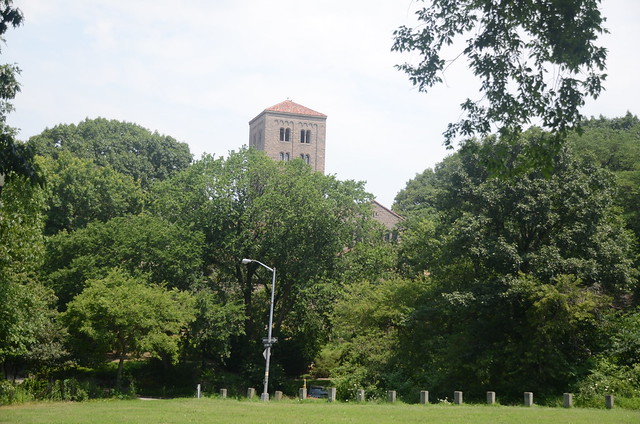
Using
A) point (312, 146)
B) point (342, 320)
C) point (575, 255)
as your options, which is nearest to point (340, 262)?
point (342, 320)

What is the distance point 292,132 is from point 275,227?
2288 inches

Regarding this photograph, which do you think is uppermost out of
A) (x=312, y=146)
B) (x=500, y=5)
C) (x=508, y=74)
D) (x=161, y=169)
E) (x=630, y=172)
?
(x=312, y=146)

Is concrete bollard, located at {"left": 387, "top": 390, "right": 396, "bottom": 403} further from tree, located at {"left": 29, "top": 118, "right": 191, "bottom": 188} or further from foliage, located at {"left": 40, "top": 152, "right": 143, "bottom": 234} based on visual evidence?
tree, located at {"left": 29, "top": 118, "right": 191, "bottom": 188}

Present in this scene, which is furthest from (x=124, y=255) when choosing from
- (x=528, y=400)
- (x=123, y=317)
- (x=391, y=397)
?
(x=528, y=400)

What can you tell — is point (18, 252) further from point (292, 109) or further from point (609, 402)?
point (292, 109)

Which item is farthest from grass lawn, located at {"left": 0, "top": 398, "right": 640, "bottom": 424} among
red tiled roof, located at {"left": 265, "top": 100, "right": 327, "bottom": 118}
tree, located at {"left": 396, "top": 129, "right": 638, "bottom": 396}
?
red tiled roof, located at {"left": 265, "top": 100, "right": 327, "bottom": 118}

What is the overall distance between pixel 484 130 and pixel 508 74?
131 centimetres

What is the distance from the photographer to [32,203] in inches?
1041

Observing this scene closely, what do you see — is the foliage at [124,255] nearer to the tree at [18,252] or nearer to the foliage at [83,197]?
the foliage at [83,197]

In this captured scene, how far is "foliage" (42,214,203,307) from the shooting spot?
3841 centimetres

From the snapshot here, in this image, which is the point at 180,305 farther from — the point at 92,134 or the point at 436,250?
the point at 92,134

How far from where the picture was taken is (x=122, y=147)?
65.9 metres

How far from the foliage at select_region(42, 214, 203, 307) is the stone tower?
187 feet

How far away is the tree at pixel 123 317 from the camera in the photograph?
109 ft
